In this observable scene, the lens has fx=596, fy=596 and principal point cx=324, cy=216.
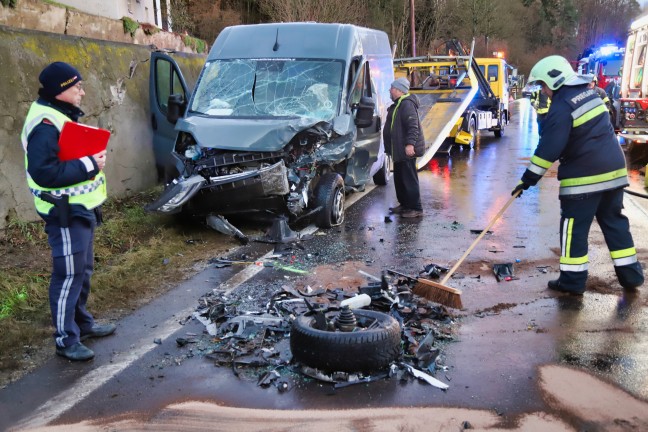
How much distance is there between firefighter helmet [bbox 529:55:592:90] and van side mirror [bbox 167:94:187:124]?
15.7ft

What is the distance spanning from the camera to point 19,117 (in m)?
6.94

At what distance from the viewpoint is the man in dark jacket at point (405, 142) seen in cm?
825

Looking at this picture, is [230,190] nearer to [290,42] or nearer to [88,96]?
[290,42]

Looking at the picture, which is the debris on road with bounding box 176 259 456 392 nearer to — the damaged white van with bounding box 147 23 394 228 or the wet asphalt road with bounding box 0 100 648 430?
the wet asphalt road with bounding box 0 100 648 430

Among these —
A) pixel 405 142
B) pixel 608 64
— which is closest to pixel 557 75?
pixel 405 142

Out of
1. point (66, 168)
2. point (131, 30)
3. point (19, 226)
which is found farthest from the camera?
point (131, 30)

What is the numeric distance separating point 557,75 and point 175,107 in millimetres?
4987

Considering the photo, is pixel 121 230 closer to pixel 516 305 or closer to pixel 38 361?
pixel 38 361

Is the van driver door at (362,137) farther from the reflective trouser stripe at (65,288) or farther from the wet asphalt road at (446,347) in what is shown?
the reflective trouser stripe at (65,288)

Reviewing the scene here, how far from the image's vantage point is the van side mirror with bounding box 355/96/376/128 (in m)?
7.57

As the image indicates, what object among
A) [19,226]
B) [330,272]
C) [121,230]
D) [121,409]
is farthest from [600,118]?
[19,226]

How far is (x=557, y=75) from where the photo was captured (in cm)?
507

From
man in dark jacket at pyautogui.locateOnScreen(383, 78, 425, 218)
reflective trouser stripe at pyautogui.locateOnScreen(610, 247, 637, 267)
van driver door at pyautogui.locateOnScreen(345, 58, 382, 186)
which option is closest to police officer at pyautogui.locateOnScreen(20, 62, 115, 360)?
reflective trouser stripe at pyautogui.locateOnScreen(610, 247, 637, 267)

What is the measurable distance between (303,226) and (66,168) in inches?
165
